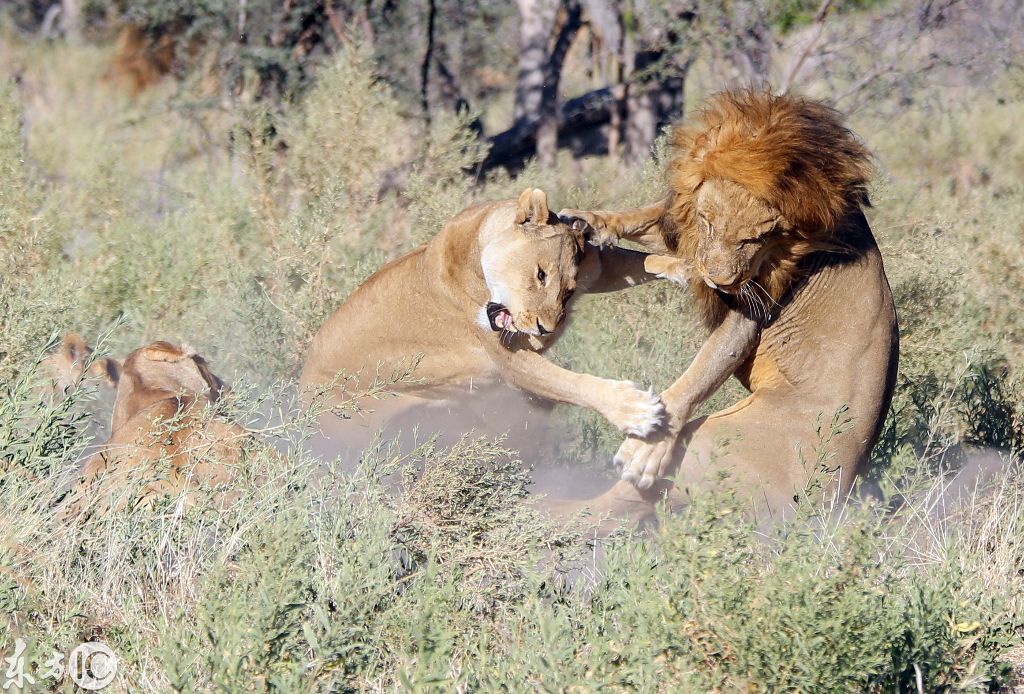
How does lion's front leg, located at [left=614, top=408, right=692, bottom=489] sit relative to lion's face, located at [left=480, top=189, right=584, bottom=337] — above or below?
below

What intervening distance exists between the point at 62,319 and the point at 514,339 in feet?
7.40

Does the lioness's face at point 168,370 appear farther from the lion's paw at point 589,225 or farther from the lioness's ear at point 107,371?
the lion's paw at point 589,225

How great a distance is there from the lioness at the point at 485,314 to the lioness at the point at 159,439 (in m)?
0.55

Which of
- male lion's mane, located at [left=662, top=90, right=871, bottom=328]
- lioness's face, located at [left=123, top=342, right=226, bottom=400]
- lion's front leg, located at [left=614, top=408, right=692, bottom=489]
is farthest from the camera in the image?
lioness's face, located at [left=123, top=342, right=226, bottom=400]

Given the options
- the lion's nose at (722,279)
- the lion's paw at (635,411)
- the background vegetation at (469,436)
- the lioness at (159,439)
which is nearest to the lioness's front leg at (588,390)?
the lion's paw at (635,411)

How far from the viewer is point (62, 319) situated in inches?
235

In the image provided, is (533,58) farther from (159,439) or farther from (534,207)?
(159,439)

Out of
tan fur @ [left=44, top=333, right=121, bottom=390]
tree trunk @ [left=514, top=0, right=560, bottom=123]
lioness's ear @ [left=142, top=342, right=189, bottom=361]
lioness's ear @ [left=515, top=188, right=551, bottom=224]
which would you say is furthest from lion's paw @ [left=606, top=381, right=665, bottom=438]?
tree trunk @ [left=514, top=0, right=560, bottom=123]

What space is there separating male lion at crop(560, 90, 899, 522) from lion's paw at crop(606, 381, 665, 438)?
3.5 inches

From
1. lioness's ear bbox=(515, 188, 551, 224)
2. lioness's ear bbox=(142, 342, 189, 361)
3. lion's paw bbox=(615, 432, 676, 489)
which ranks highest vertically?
lioness's ear bbox=(515, 188, 551, 224)

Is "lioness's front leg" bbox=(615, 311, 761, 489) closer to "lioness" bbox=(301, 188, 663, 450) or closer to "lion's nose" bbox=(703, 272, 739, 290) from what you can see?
"lioness" bbox=(301, 188, 663, 450)

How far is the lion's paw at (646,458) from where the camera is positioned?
4.91 metres

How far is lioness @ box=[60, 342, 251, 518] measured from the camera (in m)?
4.41

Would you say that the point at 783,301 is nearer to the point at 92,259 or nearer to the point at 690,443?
the point at 690,443
